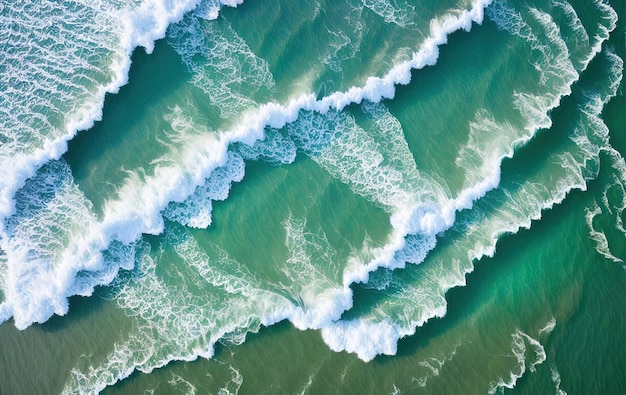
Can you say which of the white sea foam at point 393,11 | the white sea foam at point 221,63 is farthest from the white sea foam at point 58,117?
the white sea foam at point 393,11

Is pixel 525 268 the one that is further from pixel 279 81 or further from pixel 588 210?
pixel 279 81

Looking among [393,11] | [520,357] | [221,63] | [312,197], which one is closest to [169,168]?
[221,63]

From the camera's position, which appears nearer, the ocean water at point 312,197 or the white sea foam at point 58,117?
the ocean water at point 312,197

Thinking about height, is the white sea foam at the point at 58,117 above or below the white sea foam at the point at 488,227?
below

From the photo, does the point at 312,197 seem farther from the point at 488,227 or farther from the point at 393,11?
the point at 393,11

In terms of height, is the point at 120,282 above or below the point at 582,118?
below

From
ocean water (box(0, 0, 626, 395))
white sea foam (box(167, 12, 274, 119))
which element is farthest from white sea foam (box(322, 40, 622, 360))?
white sea foam (box(167, 12, 274, 119))

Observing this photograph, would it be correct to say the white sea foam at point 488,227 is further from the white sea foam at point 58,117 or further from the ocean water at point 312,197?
the white sea foam at point 58,117

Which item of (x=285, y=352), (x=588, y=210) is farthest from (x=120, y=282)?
(x=588, y=210)
